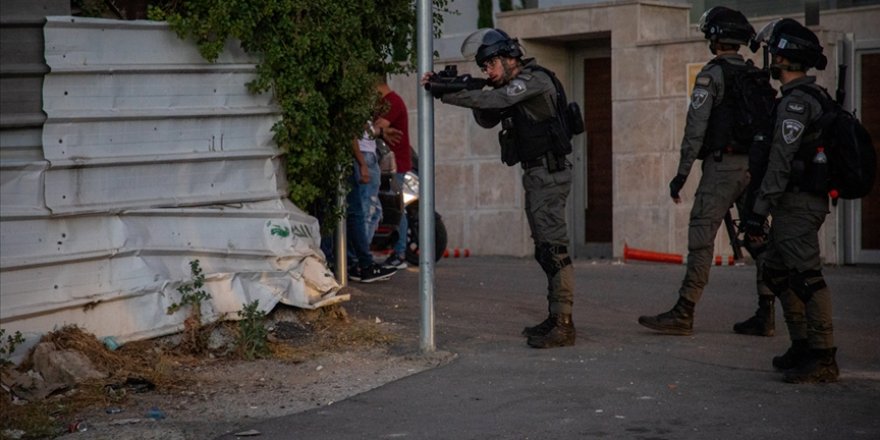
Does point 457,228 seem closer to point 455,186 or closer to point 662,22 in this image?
point 455,186

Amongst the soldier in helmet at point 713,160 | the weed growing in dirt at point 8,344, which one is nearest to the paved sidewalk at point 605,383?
the soldier in helmet at point 713,160

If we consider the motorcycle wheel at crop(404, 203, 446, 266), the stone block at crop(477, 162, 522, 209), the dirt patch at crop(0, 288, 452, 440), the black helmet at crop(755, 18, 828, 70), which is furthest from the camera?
A: the stone block at crop(477, 162, 522, 209)

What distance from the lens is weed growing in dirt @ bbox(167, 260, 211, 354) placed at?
8.46 meters

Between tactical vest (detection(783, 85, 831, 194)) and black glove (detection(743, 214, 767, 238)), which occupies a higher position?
tactical vest (detection(783, 85, 831, 194))

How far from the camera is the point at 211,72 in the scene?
8914 mm

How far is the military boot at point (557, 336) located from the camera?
8.94m

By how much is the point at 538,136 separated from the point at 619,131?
23.3 feet

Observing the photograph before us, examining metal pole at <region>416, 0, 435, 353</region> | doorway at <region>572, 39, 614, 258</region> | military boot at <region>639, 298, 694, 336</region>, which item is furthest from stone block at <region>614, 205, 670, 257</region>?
metal pole at <region>416, 0, 435, 353</region>

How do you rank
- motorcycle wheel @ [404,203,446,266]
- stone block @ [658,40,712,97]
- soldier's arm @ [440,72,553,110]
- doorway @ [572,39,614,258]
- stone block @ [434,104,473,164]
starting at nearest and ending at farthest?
soldier's arm @ [440,72,553,110] < motorcycle wheel @ [404,203,446,266] < stone block @ [658,40,712,97] < doorway @ [572,39,614,258] < stone block @ [434,104,473,164]

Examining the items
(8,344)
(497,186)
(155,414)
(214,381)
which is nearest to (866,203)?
(497,186)

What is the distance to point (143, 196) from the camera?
852cm

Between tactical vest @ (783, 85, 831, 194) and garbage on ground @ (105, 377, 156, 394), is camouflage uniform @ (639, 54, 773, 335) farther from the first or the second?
garbage on ground @ (105, 377, 156, 394)

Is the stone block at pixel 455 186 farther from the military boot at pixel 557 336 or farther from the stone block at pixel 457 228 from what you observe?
the military boot at pixel 557 336

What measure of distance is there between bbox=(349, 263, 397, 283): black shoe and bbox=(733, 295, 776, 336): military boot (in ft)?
12.3
